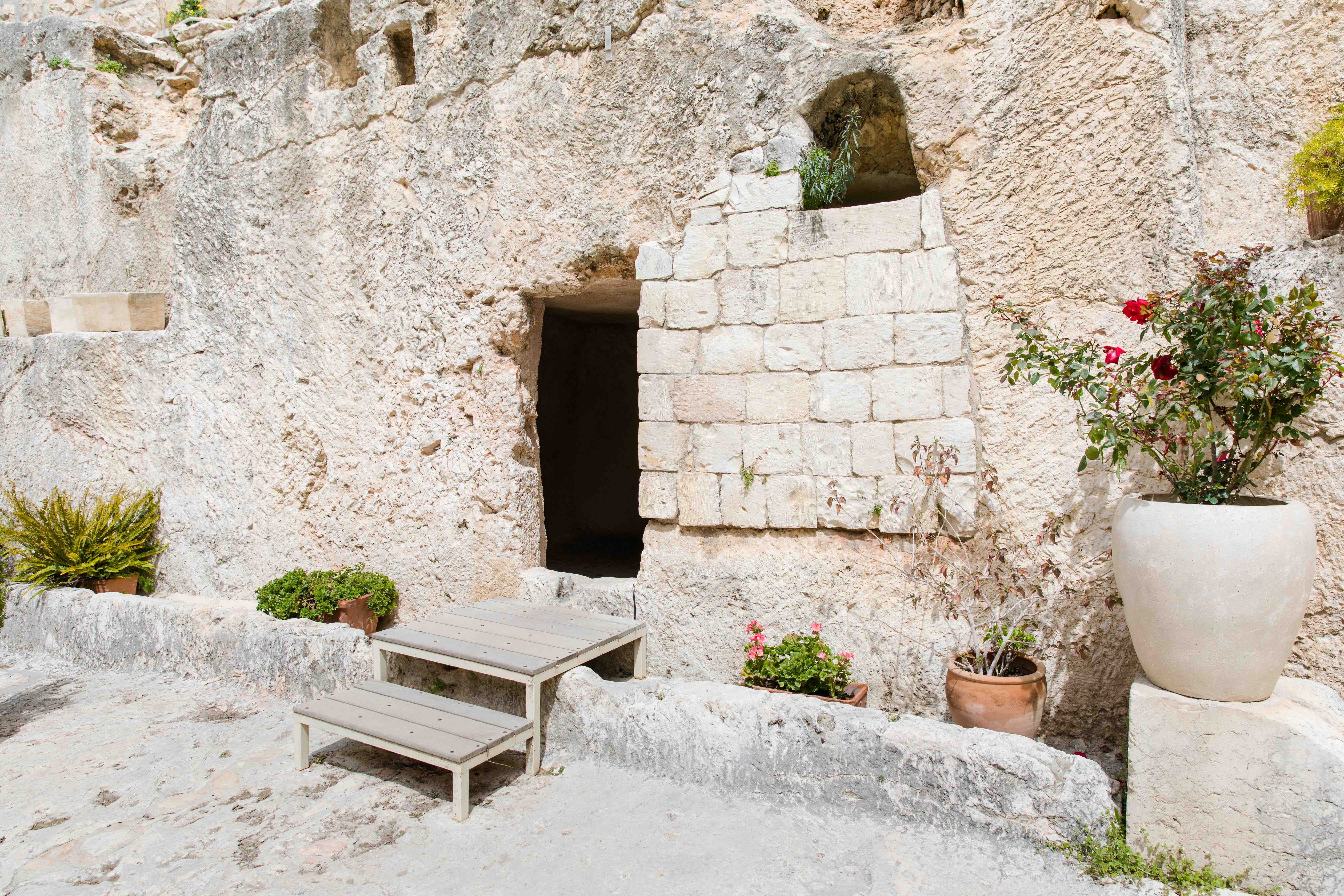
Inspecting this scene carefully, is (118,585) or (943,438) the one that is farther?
(118,585)

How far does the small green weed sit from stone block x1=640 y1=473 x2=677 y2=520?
229 cm

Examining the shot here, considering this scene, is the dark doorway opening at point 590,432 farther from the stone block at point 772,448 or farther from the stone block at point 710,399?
the stone block at point 772,448

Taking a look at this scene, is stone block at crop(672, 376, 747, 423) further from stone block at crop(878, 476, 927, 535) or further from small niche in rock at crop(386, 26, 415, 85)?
small niche in rock at crop(386, 26, 415, 85)

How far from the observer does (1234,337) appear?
108 inches

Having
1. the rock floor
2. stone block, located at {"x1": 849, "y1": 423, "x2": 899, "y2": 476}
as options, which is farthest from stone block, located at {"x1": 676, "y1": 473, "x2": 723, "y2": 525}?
the rock floor

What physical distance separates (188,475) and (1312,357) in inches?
255

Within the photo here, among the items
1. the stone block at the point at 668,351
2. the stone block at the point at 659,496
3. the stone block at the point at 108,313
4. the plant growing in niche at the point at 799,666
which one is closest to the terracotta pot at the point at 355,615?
the stone block at the point at 659,496

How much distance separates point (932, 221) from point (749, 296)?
3.04ft

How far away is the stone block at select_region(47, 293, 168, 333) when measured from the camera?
6273 mm

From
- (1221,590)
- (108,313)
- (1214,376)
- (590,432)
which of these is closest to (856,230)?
(1214,376)

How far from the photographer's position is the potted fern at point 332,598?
480 centimetres

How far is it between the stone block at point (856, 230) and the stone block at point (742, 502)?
1132 mm

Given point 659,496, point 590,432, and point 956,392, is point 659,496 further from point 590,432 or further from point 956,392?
point 590,432

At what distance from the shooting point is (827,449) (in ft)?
12.8
